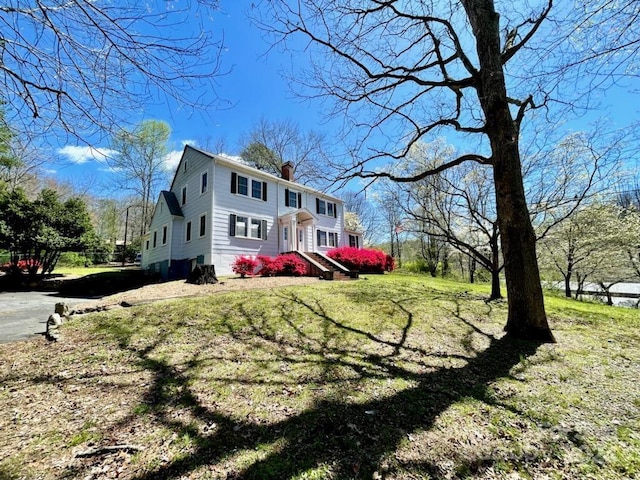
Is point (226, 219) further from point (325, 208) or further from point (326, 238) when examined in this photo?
point (325, 208)

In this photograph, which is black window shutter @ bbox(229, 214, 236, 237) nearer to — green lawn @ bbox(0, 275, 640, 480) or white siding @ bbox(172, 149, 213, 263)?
white siding @ bbox(172, 149, 213, 263)

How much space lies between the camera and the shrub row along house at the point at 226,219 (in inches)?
510

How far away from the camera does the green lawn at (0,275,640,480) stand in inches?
78.4

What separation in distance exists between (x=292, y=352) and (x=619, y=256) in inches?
833

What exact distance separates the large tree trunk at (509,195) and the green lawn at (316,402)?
0.52m

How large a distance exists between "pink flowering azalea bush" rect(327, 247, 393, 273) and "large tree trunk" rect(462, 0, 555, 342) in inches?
448

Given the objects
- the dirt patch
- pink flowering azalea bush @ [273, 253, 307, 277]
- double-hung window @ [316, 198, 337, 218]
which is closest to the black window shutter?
pink flowering azalea bush @ [273, 253, 307, 277]

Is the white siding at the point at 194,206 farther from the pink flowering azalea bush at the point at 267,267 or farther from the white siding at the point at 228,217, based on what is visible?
the pink flowering azalea bush at the point at 267,267

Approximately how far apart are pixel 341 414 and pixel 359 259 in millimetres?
13807

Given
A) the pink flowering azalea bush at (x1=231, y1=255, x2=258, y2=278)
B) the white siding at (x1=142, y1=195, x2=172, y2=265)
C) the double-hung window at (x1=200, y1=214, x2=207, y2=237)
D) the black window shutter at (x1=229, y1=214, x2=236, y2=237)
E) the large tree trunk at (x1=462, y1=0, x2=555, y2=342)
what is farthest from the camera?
the white siding at (x1=142, y1=195, x2=172, y2=265)

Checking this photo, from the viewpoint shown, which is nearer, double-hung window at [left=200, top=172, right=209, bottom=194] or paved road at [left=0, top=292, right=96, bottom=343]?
paved road at [left=0, top=292, right=96, bottom=343]

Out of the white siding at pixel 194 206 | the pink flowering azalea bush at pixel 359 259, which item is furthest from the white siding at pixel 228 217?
the pink flowering azalea bush at pixel 359 259

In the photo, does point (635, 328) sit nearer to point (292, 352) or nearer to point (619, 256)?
point (292, 352)

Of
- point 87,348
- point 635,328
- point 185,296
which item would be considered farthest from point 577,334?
point 185,296
